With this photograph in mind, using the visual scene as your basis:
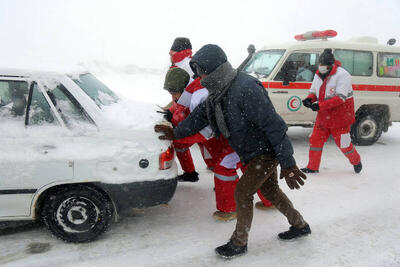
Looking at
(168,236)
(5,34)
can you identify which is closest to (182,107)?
(168,236)

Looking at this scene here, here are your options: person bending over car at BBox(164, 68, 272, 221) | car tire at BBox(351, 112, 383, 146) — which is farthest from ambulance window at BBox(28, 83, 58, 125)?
car tire at BBox(351, 112, 383, 146)

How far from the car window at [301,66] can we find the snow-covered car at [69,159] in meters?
4.04

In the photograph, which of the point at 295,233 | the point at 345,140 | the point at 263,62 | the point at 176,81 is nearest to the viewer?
the point at 295,233

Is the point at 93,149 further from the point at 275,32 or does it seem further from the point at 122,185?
the point at 275,32

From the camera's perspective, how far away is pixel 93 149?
3189 millimetres

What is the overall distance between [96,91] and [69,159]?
94 centimetres

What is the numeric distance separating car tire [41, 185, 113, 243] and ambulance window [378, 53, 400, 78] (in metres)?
6.26

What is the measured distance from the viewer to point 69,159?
3123 mm

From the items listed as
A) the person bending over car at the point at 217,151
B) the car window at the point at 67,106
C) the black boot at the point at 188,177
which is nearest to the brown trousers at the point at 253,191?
the person bending over car at the point at 217,151

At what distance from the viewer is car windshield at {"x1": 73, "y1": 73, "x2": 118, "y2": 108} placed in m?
3.54

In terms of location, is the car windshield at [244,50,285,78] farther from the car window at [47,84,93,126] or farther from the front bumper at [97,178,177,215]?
the car window at [47,84,93,126]

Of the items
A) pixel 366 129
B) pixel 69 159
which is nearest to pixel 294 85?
pixel 366 129

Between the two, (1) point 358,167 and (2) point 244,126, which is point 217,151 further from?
(1) point 358,167

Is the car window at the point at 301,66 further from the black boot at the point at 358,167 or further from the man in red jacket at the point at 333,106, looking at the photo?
the black boot at the point at 358,167
